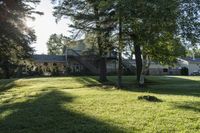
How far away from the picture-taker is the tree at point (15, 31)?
27.7 meters

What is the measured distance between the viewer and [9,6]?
2734cm

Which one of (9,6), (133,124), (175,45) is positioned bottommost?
(133,124)

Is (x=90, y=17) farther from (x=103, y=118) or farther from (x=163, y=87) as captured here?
(x=103, y=118)

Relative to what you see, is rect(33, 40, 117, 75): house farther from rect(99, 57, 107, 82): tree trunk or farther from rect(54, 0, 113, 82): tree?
rect(54, 0, 113, 82): tree

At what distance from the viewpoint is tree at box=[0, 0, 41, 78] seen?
27719mm

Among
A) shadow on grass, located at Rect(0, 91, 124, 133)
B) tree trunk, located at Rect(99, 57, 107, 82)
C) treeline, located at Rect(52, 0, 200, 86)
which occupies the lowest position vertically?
shadow on grass, located at Rect(0, 91, 124, 133)

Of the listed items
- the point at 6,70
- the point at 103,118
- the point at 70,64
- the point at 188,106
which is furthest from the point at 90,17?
the point at 70,64

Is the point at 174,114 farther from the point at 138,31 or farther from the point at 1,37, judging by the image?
the point at 1,37

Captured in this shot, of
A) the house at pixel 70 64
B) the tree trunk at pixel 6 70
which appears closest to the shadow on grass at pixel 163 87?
the tree trunk at pixel 6 70

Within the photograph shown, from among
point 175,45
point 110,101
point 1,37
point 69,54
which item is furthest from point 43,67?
point 110,101

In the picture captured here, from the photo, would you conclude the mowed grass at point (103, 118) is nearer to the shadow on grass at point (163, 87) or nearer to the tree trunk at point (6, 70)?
the shadow on grass at point (163, 87)

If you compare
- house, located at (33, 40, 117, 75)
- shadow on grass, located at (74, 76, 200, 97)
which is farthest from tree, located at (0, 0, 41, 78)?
house, located at (33, 40, 117, 75)

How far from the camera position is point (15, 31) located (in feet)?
97.7

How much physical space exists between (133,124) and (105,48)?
21.7 m
